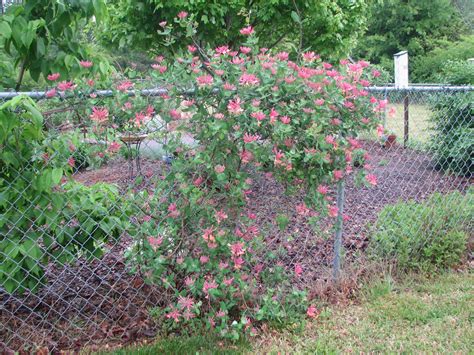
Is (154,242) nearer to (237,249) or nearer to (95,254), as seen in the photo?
(237,249)

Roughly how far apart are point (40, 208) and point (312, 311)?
1.68 m

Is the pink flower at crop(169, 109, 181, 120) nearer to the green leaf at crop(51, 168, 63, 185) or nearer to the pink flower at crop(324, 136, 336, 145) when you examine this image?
the green leaf at crop(51, 168, 63, 185)

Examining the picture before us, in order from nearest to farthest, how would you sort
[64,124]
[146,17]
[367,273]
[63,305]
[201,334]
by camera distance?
1. [64,124]
2. [201,334]
3. [63,305]
4. [367,273]
5. [146,17]

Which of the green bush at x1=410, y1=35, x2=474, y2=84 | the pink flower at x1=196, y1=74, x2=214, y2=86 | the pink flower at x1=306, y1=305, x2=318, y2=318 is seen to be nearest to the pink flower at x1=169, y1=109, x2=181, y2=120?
the pink flower at x1=196, y1=74, x2=214, y2=86

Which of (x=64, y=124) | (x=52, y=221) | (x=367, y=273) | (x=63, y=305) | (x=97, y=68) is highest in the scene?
(x=97, y=68)

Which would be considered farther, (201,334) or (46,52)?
(201,334)

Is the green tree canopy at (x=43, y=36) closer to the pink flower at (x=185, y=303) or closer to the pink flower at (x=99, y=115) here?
the pink flower at (x=99, y=115)

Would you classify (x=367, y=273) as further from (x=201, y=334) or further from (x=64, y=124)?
(x=64, y=124)

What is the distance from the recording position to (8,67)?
8.58 ft

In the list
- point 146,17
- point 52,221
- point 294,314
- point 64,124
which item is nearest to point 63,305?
point 52,221

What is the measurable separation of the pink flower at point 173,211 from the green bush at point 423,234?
5.74 feet

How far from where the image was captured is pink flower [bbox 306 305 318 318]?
2.90 meters

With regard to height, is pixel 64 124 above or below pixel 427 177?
above

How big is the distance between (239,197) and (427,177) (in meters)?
4.27
